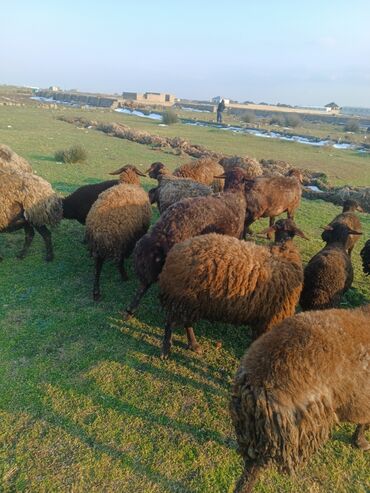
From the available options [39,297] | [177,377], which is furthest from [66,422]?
[39,297]

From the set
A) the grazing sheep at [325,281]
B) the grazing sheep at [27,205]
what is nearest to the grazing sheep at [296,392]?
the grazing sheep at [325,281]

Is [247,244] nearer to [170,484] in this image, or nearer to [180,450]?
[180,450]

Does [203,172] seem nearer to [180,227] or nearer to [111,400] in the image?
[180,227]

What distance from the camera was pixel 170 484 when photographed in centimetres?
303

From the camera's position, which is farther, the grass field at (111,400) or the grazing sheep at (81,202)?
the grazing sheep at (81,202)

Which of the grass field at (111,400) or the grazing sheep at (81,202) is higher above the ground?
the grazing sheep at (81,202)

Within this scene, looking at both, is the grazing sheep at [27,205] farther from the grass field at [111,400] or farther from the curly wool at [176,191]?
the curly wool at [176,191]

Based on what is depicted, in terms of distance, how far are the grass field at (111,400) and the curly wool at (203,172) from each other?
4329 millimetres

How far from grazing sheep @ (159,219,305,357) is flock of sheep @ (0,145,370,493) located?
1 cm

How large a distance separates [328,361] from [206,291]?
1.54 metres

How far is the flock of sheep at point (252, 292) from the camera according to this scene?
2.73 metres

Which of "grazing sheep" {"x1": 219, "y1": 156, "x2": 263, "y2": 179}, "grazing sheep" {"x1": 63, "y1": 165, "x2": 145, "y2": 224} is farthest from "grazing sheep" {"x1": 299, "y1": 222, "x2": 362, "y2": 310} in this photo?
"grazing sheep" {"x1": 219, "y1": 156, "x2": 263, "y2": 179}

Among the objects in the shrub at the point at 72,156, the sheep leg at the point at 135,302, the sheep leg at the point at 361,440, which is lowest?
the sheep leg at the point at 361,440

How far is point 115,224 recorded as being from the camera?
582 cm
